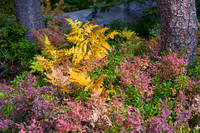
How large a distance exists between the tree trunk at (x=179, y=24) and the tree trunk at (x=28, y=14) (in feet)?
11.7

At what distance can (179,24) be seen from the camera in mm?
3420

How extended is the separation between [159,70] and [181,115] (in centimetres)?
115

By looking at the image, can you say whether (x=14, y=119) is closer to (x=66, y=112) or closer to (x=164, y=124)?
(x=66, y=112)

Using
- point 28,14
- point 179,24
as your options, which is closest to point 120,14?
point 28,14

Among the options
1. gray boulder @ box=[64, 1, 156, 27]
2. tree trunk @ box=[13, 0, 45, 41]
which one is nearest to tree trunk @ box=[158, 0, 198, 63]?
gray boulder @ box=[64, 1, 156, 27]

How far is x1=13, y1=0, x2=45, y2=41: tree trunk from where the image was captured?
5195mm

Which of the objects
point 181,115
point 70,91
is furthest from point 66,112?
point 181,115

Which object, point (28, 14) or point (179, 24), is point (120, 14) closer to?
point (28, 14)

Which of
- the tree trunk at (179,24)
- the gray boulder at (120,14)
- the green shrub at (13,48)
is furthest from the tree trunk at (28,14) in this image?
the tree trunk at (179,24)

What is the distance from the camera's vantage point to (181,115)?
2.32m

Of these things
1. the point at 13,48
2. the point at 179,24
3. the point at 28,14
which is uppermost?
the point at 28,14

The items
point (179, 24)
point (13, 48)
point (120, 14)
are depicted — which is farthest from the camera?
point (120, 14)

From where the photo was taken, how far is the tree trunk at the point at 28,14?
5.20 meters

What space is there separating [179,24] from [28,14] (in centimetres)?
407
